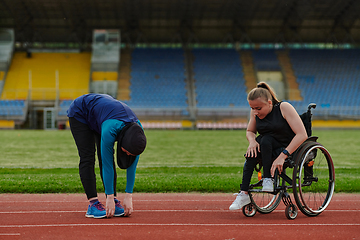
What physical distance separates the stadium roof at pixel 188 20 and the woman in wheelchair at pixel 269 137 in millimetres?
33903

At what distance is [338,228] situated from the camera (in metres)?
4.27

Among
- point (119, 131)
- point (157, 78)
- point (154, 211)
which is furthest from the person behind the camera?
point (157, 78)

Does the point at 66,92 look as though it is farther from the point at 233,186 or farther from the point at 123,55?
the point at 233,186

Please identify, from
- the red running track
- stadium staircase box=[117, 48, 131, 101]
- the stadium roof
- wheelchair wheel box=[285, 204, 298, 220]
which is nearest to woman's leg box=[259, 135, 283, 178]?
wheelchair wheel box=[285, 204, 298, 220]

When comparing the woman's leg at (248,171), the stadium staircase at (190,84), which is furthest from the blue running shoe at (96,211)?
the stadium staircase at (190,84)

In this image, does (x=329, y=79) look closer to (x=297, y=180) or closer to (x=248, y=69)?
(x=248, y=69)

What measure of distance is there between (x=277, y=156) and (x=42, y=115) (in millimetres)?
34284

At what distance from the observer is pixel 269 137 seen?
4.55 metres

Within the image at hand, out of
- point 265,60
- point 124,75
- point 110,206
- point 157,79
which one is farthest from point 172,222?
point 265,60

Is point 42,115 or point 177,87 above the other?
point 177,87

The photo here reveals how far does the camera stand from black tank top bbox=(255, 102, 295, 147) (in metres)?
4.58

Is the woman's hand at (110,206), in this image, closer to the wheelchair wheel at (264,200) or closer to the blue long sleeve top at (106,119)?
the blue long sleeve top at (106,119)

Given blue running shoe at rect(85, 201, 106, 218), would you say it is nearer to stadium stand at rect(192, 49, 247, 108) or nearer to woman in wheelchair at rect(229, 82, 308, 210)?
woman in wheelchair at rect(229, 82, 308, 210)

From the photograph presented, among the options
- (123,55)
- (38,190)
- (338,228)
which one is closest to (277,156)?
(338,228)
